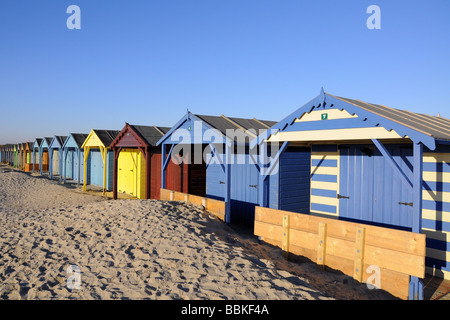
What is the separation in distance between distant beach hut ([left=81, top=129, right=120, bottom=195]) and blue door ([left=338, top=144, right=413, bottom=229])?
12.7 metres

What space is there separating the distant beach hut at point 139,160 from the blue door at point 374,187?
8.19 m

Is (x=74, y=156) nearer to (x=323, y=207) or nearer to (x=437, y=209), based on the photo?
(x=323, y=207)

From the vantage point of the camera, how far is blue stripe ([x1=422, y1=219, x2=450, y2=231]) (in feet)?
21.2

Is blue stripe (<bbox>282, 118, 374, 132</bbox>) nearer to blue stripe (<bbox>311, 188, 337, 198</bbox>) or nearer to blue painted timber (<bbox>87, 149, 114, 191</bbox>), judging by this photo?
blue stripe (<bbox>311, 188, 337, 198</bbox>)

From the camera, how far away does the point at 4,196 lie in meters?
15.8

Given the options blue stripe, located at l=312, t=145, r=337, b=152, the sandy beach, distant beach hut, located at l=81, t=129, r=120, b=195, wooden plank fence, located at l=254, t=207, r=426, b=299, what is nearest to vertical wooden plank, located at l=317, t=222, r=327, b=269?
wooden plank fence, located at l=254, t=207, r=426, b=299

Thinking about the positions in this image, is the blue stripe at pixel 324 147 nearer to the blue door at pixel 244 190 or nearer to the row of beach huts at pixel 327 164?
the row of beach huts at pixel 327 164

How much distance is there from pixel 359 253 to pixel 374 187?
2684 millimetres

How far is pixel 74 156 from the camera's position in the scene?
25.9 metres

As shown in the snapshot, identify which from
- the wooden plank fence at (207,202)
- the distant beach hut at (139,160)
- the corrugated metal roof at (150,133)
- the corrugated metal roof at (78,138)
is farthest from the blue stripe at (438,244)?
the corrugated metal roof at (78,138)

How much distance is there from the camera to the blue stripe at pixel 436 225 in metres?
6.46
